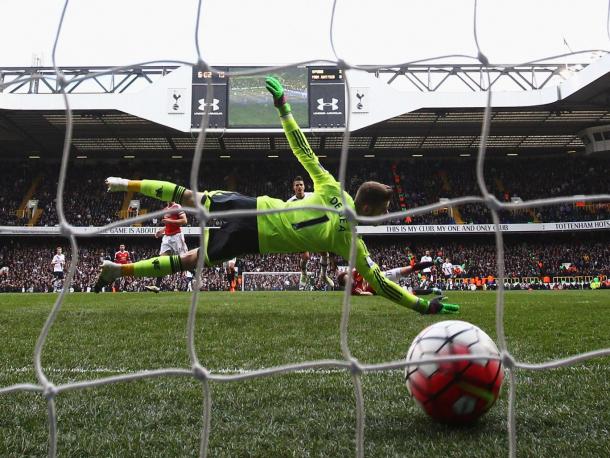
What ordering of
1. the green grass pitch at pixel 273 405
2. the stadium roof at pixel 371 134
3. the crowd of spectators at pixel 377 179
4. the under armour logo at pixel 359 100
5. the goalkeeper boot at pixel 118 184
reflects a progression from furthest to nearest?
1. the crowd of spectators at pixel 377 179
2. the stadium roof at pixel 371 134
3. the under armour logo at pixel 359 100
4. the goalkeeper boot at pixel 118 184
5. the green grass pitch at pixel 273 405

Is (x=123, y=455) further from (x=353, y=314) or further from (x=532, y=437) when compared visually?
(x=353, y=314)

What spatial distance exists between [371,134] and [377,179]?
3532 mm

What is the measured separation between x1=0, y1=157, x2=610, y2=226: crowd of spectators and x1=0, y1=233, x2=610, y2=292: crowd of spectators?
4.50ft

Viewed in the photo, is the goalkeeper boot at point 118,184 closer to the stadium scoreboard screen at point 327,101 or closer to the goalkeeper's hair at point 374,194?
the goalkeeper's hair at point 374,194

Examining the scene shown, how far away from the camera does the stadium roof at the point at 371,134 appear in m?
24.2

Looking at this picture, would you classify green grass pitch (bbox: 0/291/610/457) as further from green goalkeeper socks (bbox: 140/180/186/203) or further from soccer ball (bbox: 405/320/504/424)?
green goalkeeper socks (bbox: 140/180/186/203)

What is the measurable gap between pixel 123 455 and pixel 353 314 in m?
5.97

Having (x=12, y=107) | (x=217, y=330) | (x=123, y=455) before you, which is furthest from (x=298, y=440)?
(x=12, y=107)

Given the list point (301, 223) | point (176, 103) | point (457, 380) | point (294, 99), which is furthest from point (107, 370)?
point (176, 103)

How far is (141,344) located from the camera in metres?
4.88

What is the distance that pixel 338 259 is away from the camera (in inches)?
925

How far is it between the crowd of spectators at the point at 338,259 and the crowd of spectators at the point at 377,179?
4.50ft

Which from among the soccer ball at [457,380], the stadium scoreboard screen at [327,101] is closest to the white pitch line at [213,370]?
the soccer ball at [457,380]

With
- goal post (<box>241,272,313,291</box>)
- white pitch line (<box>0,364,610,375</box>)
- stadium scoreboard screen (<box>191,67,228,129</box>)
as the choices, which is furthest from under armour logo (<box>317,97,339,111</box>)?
white pitch line (<box>0,364,610,375</box>)
